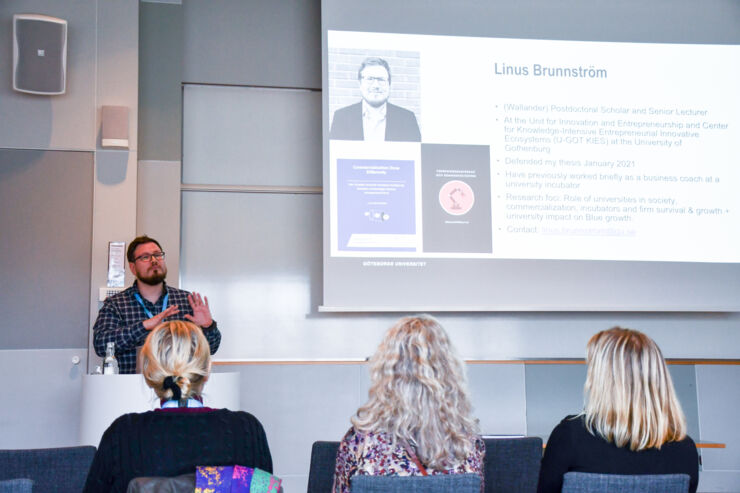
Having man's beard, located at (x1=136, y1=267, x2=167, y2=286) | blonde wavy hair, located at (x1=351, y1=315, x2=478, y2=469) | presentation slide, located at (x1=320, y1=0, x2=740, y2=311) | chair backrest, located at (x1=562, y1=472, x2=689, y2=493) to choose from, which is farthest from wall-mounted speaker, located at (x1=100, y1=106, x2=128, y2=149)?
chair backrest, located at (x1=562, y1=472, x2=689, y2=493)

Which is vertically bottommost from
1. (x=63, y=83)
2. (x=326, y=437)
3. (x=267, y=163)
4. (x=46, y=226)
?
(x=326, y=437)

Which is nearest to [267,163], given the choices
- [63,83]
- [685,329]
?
[63,83]

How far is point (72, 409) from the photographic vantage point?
446 centimetres

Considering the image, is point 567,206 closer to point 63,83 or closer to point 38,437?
point 63,83

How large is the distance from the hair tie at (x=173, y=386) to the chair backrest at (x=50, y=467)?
1.35ft

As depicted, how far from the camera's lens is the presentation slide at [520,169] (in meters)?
4.71

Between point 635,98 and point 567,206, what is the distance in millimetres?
880

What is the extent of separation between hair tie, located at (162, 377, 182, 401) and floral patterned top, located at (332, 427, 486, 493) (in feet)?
1.52

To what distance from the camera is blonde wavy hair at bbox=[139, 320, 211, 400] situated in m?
2.08

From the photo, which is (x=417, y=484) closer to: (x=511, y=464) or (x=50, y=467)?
(x=511, y=464)

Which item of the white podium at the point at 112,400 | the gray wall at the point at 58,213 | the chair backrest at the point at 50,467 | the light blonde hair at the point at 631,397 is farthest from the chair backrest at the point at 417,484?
the gray wall at the point at 58,213

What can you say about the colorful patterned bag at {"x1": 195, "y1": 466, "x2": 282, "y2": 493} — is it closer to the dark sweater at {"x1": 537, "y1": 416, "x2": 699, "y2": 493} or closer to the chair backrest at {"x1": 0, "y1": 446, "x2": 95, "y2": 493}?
the chair backrest at {"x1": 0, "y1": 446, "x2": 95, "y2": 493}

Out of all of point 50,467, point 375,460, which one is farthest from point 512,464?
point 50,467

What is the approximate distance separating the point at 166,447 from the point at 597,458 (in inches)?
44.4
